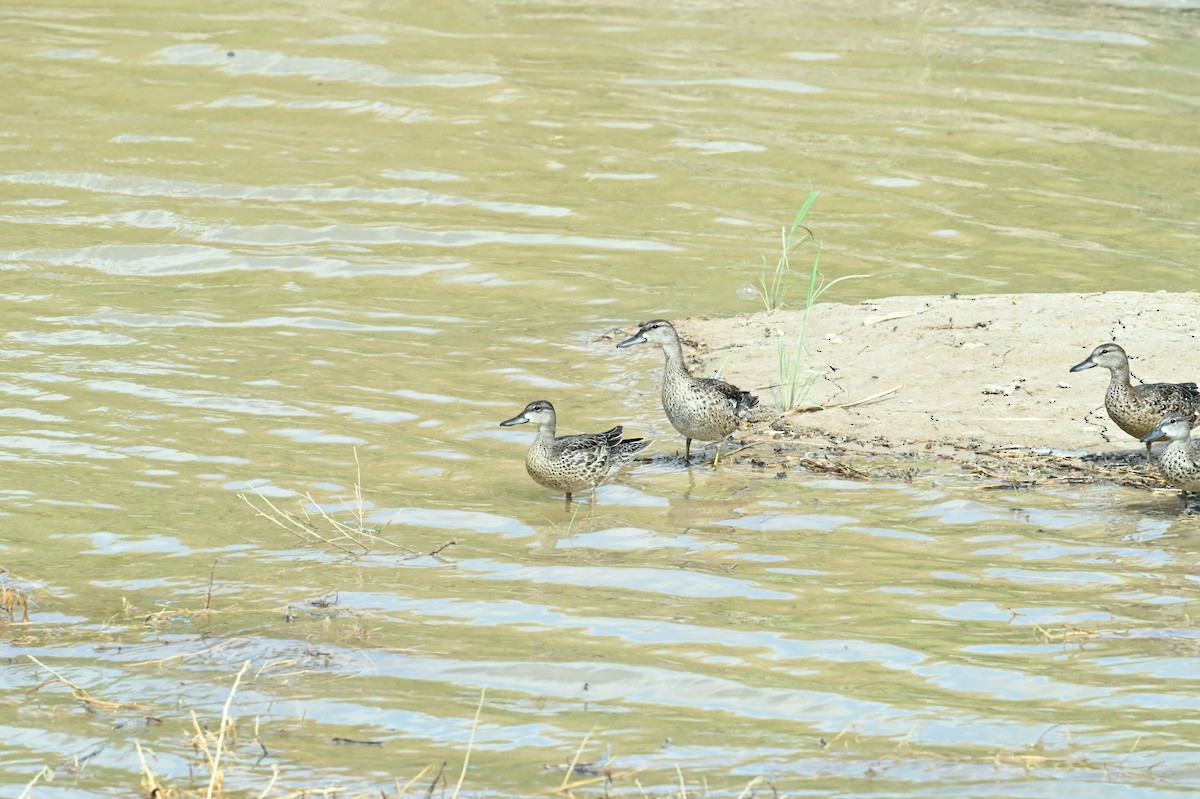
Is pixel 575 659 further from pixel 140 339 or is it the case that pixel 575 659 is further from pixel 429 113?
pixel 429 113

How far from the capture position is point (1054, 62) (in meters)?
21.0

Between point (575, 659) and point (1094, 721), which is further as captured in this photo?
point (575, 659)

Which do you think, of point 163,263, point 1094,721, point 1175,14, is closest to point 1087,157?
point 1175,14

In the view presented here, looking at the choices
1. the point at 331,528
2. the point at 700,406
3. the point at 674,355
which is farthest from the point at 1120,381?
the point at 331,528

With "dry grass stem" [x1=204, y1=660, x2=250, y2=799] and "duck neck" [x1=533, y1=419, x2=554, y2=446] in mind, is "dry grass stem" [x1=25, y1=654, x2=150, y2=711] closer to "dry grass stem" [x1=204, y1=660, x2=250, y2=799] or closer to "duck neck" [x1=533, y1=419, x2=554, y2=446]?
"dry grass stem" [x1=204, y1=660, x2=250, y2=799]

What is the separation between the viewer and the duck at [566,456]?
9.59 m

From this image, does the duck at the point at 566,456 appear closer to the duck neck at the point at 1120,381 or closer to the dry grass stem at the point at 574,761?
the duck neck at the point at 1120,381

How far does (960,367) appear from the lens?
38.3 ft

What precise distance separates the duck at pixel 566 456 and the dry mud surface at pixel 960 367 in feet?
4.30

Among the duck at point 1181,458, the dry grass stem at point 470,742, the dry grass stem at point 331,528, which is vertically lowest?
the dry grass stem at point 331,528

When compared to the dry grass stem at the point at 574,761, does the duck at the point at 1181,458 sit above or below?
above

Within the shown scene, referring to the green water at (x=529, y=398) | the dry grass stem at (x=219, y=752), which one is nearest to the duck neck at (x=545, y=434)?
the green water at (x=529, y=398)

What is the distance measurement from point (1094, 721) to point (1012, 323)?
6094mm

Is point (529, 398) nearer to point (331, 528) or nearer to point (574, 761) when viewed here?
point (331, 528)
